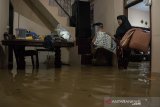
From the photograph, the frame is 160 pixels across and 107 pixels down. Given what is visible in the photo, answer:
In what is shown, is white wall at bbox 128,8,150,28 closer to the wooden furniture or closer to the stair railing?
the stair railing

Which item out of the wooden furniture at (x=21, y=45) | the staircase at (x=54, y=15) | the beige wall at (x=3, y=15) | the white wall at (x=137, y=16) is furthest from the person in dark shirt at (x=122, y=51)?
the white wall at (x=137, y=16)

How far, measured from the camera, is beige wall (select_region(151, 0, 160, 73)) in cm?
477

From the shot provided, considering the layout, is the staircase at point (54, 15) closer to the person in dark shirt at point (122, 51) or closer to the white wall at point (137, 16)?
the person in dark shirt at point (122, 51)

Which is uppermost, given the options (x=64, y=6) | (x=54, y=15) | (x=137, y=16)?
(x=64, y=6)

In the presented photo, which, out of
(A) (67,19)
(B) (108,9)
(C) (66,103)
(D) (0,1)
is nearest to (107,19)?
(B) (108,9)

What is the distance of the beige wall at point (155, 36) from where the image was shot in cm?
477

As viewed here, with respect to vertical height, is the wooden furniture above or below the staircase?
below

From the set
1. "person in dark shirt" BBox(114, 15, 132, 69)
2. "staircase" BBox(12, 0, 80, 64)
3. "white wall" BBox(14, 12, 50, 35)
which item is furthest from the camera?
"white wall" BBox(14, 12, 50, 35)

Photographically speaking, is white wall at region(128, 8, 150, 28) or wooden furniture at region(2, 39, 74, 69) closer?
wooden furniture at region(2, 39, 74, 69)

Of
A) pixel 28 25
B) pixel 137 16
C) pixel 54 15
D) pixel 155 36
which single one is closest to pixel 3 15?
pixel 54 15

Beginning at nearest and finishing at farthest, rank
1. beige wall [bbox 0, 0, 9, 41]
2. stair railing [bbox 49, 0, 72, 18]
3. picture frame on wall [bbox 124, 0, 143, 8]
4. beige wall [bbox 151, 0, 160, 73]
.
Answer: beige wall [bbox 151, 0, 160, 73] < picture frame on wall [bbox 124, 0, 143, 8] < beige wall [bbox 0, 0, 9, 41] < stair railing [bbox 49, 0, 72, 18]

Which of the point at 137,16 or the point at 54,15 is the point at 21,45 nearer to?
the point at 54,15

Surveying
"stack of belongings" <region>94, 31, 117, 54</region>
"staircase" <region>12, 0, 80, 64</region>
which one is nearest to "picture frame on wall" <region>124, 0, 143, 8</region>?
"stack of belongings" <region>94, 31, 117, 54</region>

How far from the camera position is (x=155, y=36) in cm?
490
